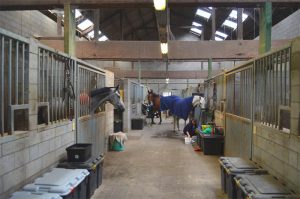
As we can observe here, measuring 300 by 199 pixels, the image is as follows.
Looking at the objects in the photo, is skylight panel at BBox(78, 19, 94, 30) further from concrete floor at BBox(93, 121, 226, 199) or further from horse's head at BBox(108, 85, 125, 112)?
horse's head at BBox(108, 85, 125, 112)

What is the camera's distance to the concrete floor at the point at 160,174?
4312 millimetres

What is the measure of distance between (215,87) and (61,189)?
19.4 feet

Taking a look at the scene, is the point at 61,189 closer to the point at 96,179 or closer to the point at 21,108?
the point at 21,108

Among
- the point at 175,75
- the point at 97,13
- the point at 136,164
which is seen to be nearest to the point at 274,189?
the point at 136,164

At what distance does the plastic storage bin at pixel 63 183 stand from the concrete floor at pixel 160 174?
71 centimetres

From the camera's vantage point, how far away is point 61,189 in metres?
2.89

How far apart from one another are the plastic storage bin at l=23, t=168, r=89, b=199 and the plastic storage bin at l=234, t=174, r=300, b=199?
1.69 meters

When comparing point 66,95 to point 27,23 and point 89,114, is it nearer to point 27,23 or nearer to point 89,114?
point 89,114

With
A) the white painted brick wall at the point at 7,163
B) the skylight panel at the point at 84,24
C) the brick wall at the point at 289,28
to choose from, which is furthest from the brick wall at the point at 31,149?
the skylight panel at the point at 84,24

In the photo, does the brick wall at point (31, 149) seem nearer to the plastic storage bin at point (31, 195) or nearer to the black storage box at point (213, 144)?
the plastic storage bin at point (31, 195)

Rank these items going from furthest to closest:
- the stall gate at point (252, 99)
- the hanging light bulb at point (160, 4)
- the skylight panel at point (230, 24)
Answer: the skylight panel at point (230, 24) → the hanging light bulb at point (160, 4) → the stall gate at point (252, 99)

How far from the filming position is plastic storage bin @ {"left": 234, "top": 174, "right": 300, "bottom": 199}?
107 inches

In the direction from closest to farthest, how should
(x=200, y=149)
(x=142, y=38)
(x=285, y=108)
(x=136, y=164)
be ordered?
(x=285, y=108) → (x=136, y=164) → (x=200, y=149) → (x=142, y=38)

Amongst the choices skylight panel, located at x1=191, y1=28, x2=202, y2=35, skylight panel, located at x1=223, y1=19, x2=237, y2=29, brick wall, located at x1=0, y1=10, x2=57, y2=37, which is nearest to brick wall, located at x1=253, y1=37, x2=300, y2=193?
brick wall, located at x1=0, y1=10, x2=57, y2=37
